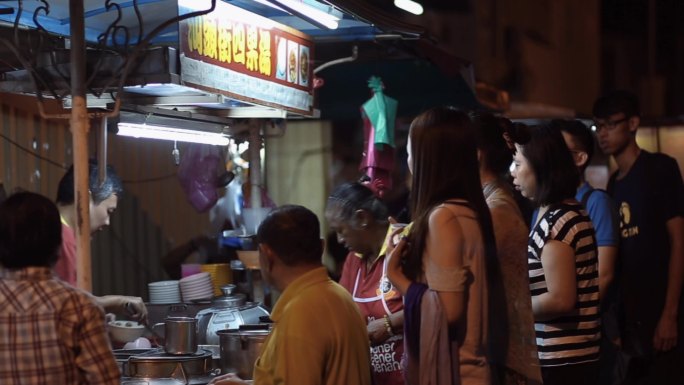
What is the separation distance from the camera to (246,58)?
18.6ft

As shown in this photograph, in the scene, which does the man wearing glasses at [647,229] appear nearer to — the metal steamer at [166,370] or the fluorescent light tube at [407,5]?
the fluorescent light tube at [407,5]

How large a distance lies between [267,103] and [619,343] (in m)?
2.51

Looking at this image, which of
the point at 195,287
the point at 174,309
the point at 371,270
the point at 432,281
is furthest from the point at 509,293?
the point at 195,287

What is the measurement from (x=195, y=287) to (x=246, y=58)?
209 centimetres

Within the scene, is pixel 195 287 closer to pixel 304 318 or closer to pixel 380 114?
pixel 380 114

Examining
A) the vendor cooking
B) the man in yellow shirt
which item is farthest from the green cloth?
the man in yellow shirt

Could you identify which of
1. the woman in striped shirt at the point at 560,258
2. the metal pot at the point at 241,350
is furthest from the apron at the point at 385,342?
the woman in striped shirt at the point at 560,258

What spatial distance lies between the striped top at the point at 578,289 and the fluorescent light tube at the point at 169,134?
210cm

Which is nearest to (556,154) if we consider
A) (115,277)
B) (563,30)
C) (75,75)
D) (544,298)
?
(544,298)

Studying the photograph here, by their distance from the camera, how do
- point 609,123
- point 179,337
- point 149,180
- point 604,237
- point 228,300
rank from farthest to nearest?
1. point 149,180
2. point 609,123
3. point 228,300
4. point 604,237
5. point 179,337

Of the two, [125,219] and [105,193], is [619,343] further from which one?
[125,219]

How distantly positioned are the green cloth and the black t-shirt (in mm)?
1727

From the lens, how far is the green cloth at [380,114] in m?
7.86

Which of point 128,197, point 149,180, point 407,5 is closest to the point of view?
point 407,5
